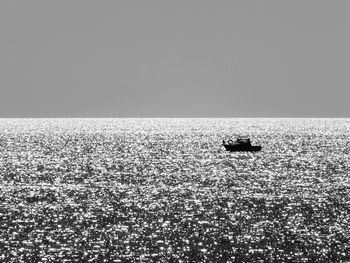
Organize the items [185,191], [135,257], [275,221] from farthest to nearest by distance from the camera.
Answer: [185,191] < [275,221] < [135,257]

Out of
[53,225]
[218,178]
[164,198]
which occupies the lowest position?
[53,225]

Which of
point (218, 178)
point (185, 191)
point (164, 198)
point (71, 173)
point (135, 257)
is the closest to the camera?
point (135, 257)

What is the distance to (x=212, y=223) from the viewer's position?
280 feet

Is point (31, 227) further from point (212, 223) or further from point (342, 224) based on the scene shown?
point (342, 224)

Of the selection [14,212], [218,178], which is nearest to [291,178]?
[218,178]

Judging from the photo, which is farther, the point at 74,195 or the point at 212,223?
the point at 74,195

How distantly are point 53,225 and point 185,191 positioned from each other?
136ft

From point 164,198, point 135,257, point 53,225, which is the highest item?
point 164,198

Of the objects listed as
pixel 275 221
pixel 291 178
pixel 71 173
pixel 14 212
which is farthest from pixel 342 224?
pixel 71 173

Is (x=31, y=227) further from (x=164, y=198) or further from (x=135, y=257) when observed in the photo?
(x=164, y=198)

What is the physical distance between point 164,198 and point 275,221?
27502mm

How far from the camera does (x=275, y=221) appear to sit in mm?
87250

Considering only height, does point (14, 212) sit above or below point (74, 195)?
below

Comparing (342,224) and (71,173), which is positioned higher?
(71,173)
